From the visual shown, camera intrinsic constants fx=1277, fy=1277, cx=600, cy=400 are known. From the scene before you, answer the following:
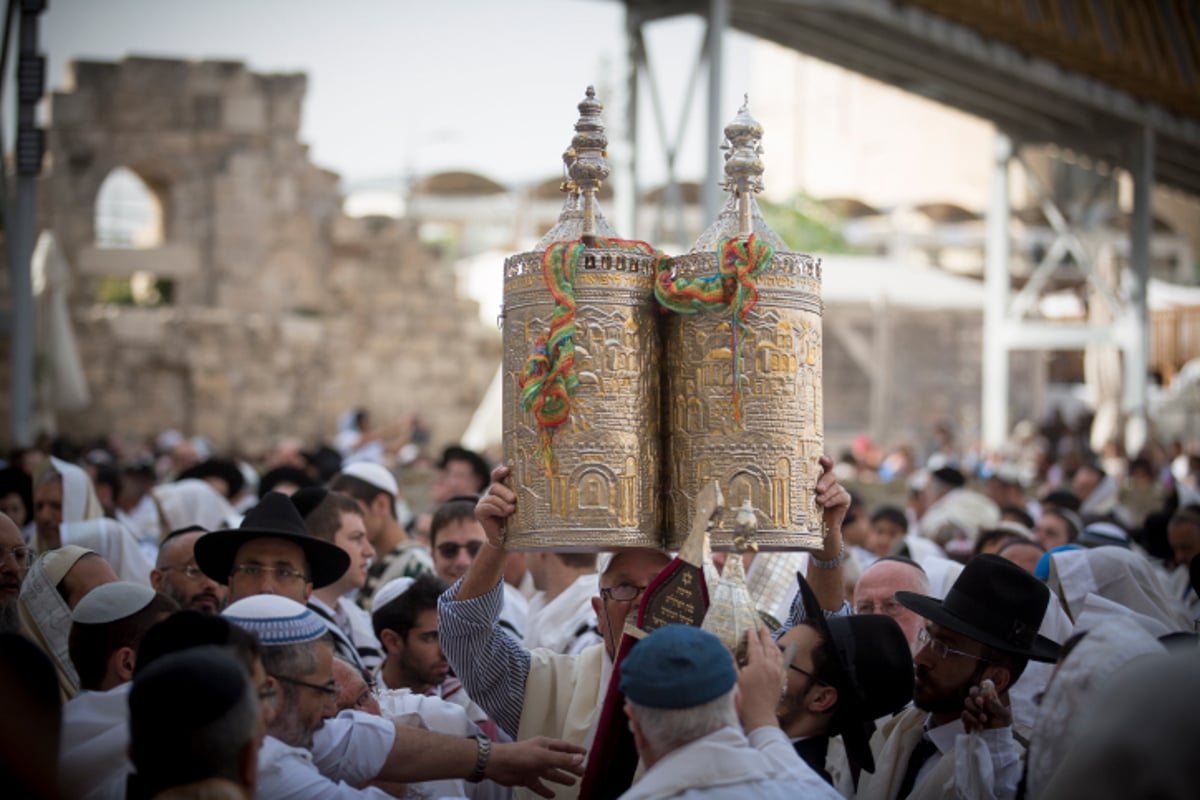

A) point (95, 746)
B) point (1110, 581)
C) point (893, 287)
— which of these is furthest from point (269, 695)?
point (893, 287)

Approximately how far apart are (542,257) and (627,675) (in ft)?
3.92

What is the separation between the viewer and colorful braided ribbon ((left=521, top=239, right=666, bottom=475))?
3.46 meters

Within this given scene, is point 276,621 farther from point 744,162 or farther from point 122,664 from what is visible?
point 744,162

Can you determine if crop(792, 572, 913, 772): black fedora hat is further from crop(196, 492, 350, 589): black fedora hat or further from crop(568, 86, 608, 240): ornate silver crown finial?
crop(196, 492, 350, 589): black fedora hat

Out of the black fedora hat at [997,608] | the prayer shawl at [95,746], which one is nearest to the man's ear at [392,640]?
the prayer shawl at [95,746]

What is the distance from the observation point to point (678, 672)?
2.97 metres

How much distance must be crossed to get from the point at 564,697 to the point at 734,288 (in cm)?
153

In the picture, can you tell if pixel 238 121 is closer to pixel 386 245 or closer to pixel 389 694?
pixel 386 245

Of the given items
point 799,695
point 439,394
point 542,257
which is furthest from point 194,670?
point 439,394

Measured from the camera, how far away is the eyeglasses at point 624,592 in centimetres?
398

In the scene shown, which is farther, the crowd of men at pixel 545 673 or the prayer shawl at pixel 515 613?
the prayer shawl at pixel 515 613

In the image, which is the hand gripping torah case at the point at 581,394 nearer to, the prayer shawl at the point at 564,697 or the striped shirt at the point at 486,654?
the striped shirt at the point at 486,654

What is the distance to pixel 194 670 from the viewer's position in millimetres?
2777

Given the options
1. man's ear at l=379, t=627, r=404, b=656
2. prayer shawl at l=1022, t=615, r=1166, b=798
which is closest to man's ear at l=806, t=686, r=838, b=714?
prayer shawl at l=1022, t=615, r=1166, b=798
